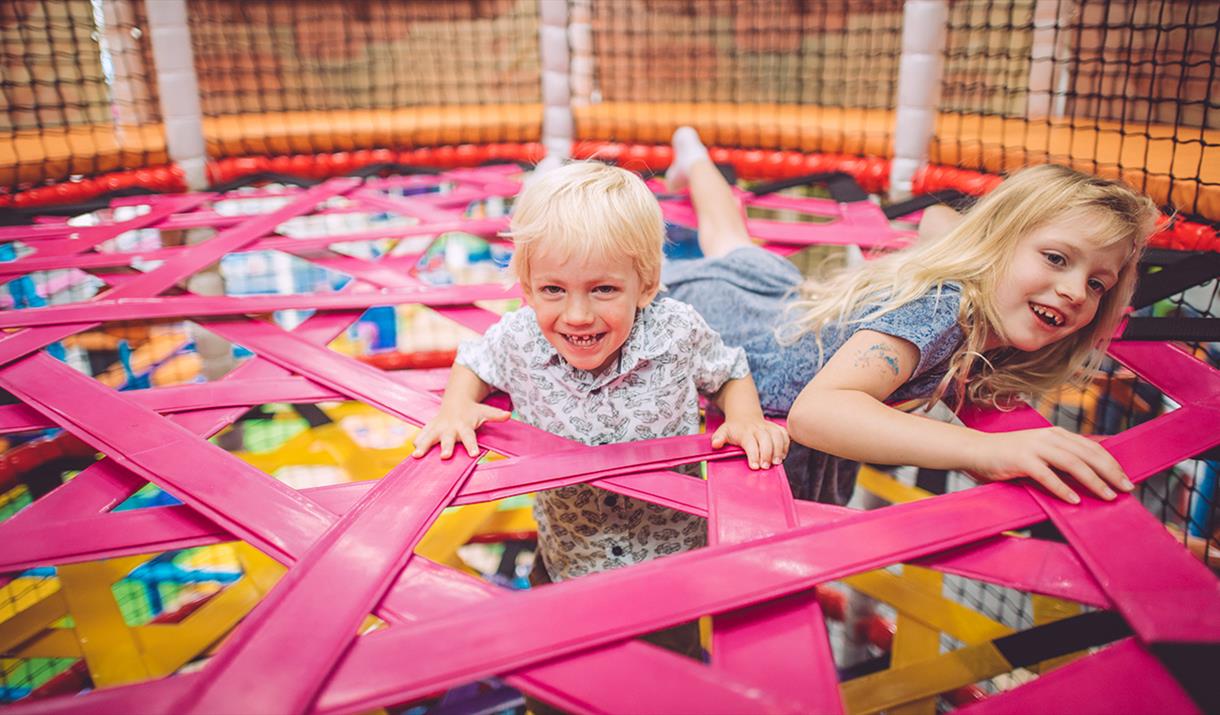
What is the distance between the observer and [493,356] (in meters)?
0.92

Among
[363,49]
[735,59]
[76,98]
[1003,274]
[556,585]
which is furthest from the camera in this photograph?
[363,49]

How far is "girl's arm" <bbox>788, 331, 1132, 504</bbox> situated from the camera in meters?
0.69

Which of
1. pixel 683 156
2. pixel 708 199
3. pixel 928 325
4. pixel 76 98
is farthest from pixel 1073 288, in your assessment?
pixel 76 98

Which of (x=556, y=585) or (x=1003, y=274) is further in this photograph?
(x=1003, y=274)

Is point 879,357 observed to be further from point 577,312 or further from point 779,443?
point 577,312

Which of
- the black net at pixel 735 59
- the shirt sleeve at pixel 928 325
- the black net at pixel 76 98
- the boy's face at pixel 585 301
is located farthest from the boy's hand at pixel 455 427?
the black net at pixel 735 59

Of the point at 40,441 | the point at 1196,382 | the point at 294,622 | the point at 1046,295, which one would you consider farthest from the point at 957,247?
the point at 40,441

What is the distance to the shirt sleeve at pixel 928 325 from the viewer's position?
2.83 feet

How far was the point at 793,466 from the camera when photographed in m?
1.04

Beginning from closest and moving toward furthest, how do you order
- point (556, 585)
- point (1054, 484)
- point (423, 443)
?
point (556, 585) → point (1054, 484) → point (423, 443)

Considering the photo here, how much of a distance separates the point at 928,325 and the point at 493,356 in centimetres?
52

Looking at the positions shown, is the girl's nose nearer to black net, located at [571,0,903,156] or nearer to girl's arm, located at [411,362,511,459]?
girl's arm, located at [411,362,511,459]

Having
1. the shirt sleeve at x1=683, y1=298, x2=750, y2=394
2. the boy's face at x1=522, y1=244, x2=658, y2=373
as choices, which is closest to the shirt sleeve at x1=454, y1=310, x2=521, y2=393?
the boy's face at x1=522, y1=244, x2=658, y2=373

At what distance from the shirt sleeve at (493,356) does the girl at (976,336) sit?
0.35m
